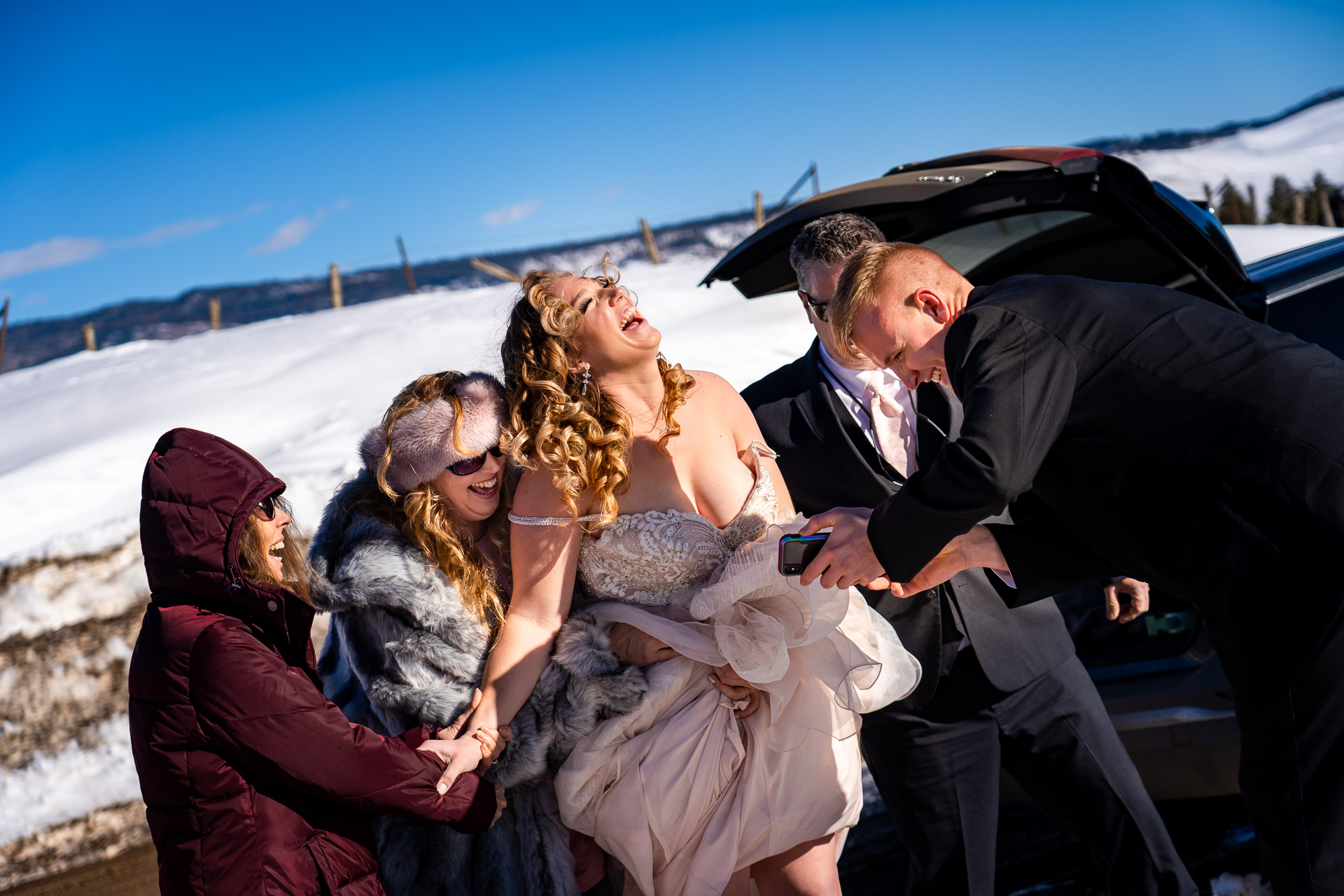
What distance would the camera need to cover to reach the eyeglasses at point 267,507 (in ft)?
7.01

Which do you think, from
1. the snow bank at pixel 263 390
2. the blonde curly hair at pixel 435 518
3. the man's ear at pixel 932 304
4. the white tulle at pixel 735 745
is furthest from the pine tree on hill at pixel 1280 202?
the blonde curly hair at pixel 435 518

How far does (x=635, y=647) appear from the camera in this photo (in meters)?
2.42

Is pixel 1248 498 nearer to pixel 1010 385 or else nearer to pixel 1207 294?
pixel 1010 385

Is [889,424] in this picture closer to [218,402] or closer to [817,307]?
[817,307]

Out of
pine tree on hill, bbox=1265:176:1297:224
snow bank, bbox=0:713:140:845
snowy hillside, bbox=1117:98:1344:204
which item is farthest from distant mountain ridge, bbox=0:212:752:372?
snow bank, bbox=0:713:140:845

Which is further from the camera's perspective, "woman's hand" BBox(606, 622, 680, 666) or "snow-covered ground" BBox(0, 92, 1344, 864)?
"snow-covered ground" BBox(0, 92, 1344, 864)

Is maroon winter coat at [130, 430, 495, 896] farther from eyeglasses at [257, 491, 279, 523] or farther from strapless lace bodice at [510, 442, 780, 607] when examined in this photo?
strapless lace bodice at [510, 442, 780, 607]

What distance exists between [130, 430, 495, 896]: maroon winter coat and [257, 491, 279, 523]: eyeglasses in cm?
9

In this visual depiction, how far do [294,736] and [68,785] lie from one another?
130 inches

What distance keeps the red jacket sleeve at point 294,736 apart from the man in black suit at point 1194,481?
3.79 feet

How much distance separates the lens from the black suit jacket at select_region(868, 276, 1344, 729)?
1.66 m

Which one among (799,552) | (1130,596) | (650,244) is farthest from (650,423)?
(650,244)

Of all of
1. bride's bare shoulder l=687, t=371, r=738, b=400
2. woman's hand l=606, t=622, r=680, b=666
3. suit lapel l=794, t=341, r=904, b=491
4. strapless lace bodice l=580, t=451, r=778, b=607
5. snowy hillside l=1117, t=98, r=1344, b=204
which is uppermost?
snowy hillside l=1117, t=98, r=1344, b=204

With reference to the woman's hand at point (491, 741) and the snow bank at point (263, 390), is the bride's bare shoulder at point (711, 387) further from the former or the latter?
the woman's hand at point (491, 741)
